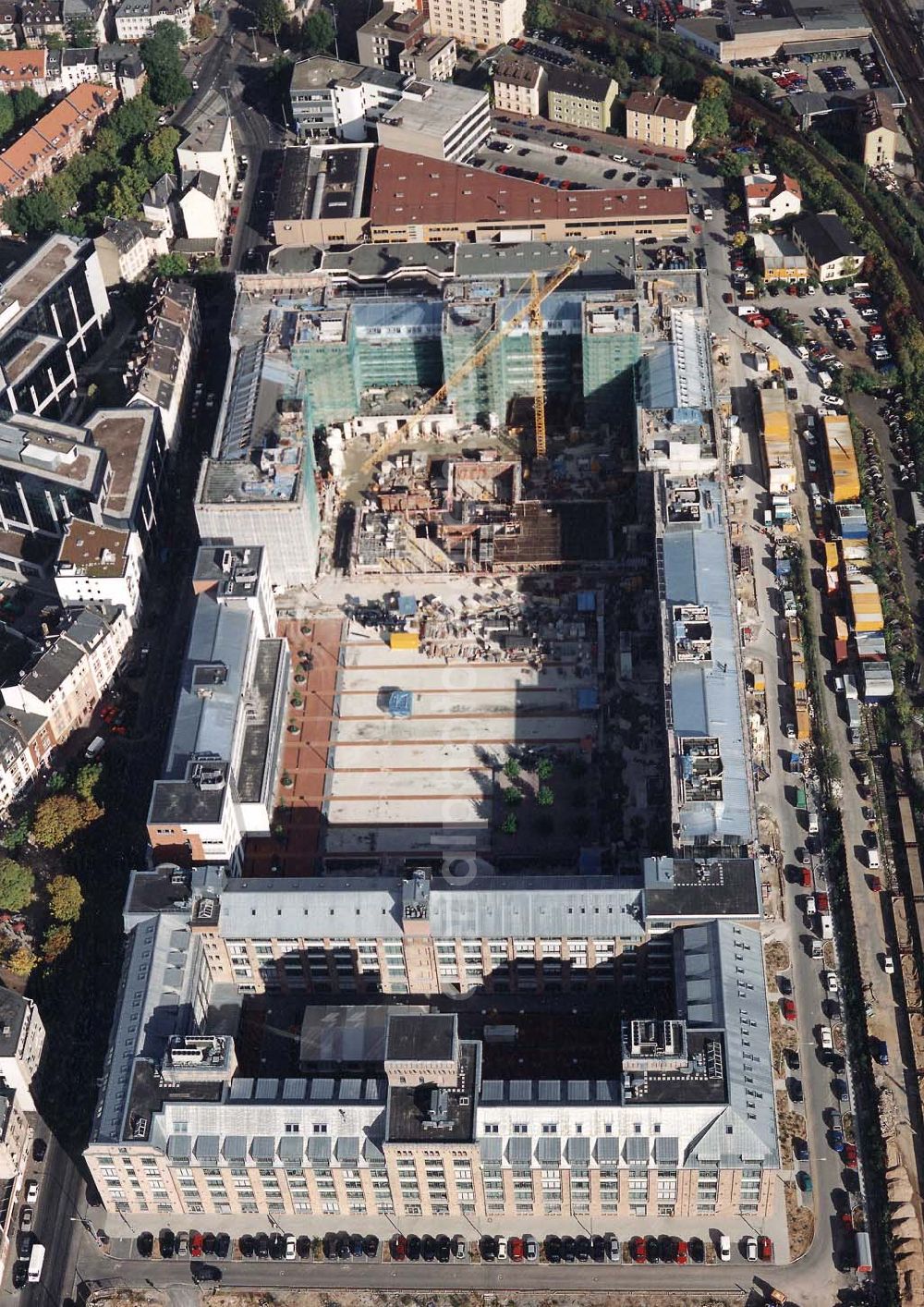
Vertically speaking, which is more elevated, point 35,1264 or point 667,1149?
point 667,1149

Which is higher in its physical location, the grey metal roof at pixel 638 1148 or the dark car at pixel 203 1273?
the grey metal roof at pixel 638 1148

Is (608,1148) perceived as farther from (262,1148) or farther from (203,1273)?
(203,1273)

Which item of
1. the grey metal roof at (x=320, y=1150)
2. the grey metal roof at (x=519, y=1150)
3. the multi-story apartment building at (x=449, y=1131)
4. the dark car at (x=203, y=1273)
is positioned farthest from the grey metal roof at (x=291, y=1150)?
the grey metal roof at (x=519, y=1150)

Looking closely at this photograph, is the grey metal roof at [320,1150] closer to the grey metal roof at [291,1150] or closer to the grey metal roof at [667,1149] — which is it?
the grey metal roof at [291,1150]

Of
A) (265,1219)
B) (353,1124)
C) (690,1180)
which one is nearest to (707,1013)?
(690,1180)

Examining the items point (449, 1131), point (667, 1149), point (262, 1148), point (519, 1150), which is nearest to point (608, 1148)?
point (667, 1149)
